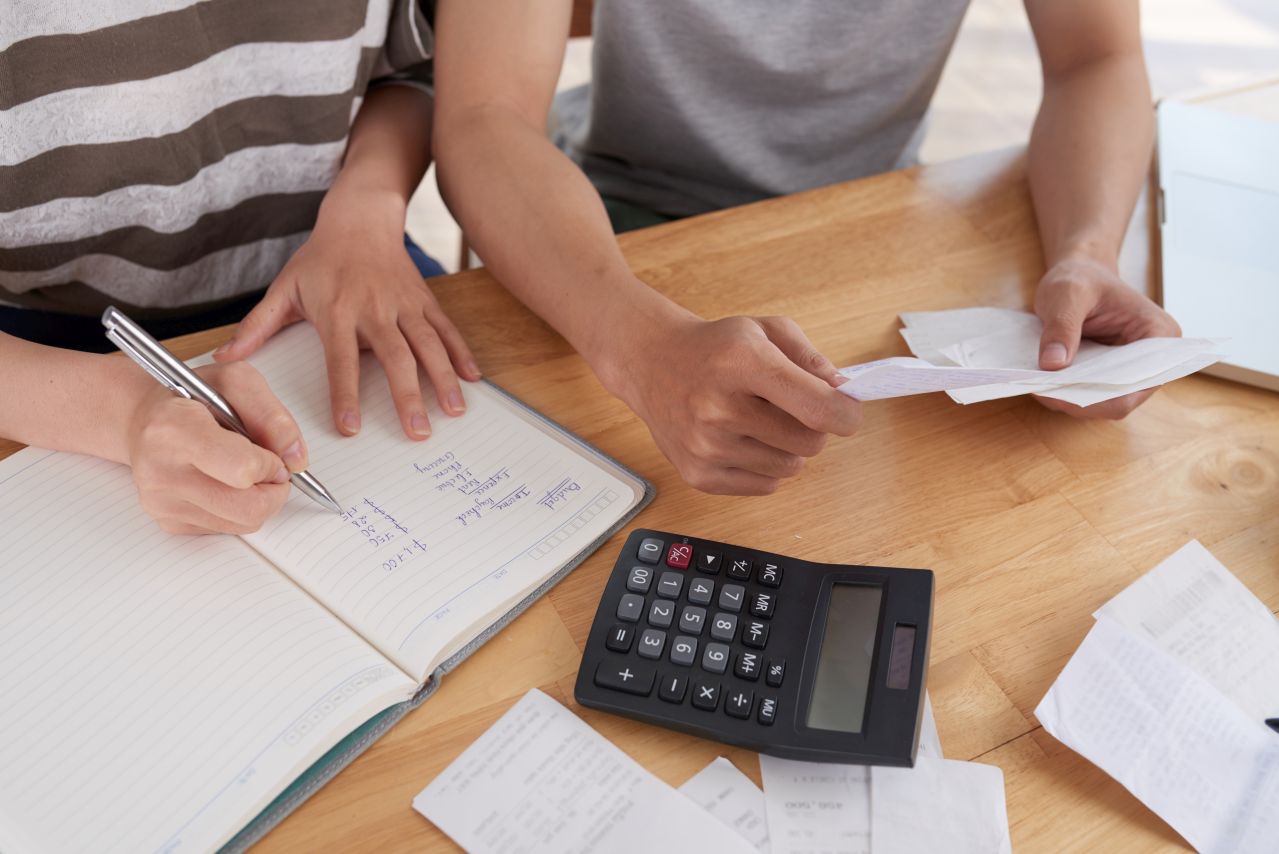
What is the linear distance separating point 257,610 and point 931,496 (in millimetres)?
411

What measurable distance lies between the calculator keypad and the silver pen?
7.6 inches

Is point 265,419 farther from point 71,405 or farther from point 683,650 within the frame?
point 683,650

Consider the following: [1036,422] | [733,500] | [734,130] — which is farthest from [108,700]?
[734,130]

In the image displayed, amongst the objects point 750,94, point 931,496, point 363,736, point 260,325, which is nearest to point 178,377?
point 260,325

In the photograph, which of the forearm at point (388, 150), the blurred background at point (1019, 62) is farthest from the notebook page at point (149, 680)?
the blurred background at point (1019, 62)

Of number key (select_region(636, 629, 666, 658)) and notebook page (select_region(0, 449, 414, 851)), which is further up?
notebook page (select_region(0, 449, 414, 851))

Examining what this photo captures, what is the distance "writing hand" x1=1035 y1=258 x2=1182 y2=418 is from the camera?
2.28ft

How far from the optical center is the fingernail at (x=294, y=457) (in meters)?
0.59

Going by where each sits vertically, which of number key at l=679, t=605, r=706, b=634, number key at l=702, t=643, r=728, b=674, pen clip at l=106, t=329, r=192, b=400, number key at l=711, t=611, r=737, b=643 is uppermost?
pen clip at l=106, t=329, r=192, b=400

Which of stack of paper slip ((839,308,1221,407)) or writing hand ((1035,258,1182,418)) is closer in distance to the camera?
stack of paper slip ((839,308,1221,407))

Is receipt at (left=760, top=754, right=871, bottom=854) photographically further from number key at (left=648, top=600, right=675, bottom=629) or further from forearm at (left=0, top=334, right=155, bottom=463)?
forearm at (left=0, top=334, right=155, bottom=463)

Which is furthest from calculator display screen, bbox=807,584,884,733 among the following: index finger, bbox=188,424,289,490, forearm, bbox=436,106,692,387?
index finger, bbox=188,424,289,490

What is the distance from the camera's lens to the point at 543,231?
76 centimetres

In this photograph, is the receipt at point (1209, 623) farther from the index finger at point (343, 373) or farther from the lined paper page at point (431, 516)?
the index finger at point (343, 373)
